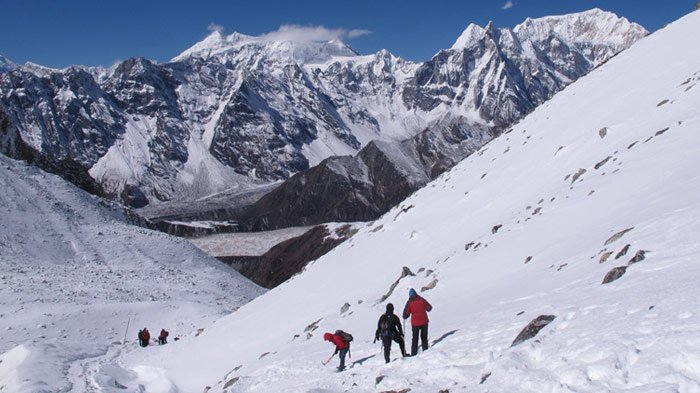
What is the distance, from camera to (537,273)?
59.7 ft

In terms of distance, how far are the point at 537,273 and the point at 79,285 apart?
46198mm

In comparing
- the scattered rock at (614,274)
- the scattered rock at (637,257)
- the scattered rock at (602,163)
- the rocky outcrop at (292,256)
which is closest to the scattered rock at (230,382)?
the scattered rock at (614,274)

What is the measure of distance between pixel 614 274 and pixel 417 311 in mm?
4654

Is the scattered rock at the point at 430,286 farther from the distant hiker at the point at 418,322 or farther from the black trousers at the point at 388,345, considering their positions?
the distant hiker at the point at 418,322

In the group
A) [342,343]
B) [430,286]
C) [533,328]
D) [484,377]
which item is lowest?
[484,377]

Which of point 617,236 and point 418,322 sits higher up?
point 617,236

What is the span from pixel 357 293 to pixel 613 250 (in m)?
14.5

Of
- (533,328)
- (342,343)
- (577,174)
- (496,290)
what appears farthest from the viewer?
(577,174)

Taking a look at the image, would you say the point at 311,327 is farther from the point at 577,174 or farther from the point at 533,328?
the point at 533,328

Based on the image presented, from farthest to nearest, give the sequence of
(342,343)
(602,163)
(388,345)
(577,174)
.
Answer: (577,174)
(602,163)
(342,343)
(388,345)

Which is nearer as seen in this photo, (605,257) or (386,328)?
(605,257)

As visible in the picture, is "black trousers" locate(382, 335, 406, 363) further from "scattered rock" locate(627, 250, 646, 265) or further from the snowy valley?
"scattered rock" locate(627, 250, 646, 265)

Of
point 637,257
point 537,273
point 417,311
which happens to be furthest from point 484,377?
point 537,273

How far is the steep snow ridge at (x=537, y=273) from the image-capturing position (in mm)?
10984
